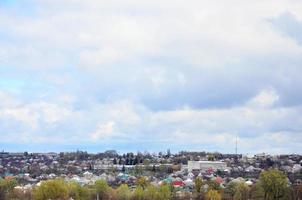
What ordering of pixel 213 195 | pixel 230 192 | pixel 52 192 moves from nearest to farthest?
pixel 52 192
pixel 213 195
pixel 230 192

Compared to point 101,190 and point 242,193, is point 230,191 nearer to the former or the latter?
point 242,193

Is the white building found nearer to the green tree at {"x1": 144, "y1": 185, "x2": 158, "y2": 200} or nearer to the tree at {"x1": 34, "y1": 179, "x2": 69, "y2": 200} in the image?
the green tree at {"x1": 144, "y1": 185, "x2": 158, "y2": 200}

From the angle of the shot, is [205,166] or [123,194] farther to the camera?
[205,166]

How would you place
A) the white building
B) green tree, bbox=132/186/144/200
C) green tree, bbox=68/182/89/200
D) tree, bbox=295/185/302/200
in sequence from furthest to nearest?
the white building → green tree, bbox=132/186/144/200 → green tree, bbox=68/182/89/200 → tree, bbox=295/185/302/200

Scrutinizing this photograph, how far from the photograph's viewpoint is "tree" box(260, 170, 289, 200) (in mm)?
80500

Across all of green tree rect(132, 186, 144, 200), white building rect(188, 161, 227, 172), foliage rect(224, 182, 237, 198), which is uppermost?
white building rect(188, 161, 227, 172)

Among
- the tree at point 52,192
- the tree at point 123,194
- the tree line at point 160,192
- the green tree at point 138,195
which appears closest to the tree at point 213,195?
the tree line at point 160,192

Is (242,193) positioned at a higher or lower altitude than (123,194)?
higher

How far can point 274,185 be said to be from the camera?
80.7 meters

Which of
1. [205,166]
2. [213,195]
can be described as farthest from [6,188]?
[205,166]

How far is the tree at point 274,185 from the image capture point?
264 ft

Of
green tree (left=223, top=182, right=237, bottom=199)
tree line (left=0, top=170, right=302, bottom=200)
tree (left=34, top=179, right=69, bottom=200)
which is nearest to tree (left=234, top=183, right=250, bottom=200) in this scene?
tree line (left=0, top=170, right=302, bottom=200)

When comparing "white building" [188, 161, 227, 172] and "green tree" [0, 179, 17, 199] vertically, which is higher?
"white building" [188, 161, 227, 172]

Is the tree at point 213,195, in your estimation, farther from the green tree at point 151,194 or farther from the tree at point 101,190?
the tree at point 101,190
